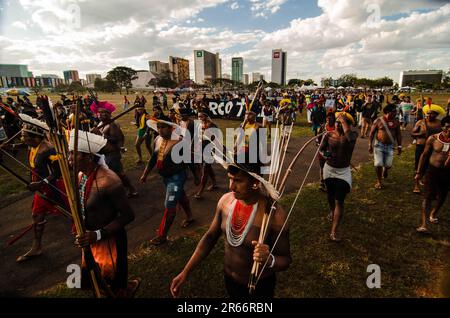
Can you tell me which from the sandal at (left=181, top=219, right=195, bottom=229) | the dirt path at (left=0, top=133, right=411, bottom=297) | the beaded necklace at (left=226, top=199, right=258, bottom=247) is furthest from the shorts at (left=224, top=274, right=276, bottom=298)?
the sandal at (left=181, top=219, right=195, bottom=229)

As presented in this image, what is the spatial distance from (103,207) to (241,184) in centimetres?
161

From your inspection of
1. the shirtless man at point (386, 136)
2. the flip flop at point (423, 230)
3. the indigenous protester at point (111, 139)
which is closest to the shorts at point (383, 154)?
the shirtless man at point (386, 136)

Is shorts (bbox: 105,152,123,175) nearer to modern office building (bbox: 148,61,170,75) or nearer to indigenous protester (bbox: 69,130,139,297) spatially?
indigenous protester (bbox: 69,130,139,297)

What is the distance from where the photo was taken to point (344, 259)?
4.06 m

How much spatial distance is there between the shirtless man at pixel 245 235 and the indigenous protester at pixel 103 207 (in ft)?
2.96

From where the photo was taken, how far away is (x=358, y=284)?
3535 millimetres

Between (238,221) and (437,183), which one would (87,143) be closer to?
(238,221)

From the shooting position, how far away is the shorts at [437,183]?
4.59 m

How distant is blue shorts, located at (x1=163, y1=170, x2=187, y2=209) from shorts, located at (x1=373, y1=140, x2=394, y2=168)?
5.04m

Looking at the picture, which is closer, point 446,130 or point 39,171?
point 39,171

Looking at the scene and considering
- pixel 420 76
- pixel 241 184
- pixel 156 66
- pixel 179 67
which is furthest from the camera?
pixel 179 67

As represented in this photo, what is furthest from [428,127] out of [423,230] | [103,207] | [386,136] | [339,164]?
[103,207]
